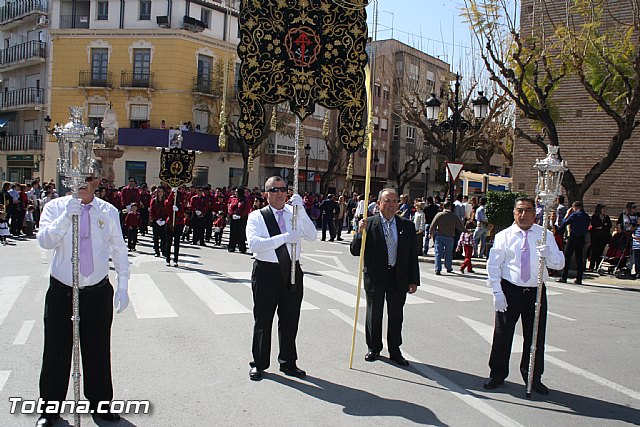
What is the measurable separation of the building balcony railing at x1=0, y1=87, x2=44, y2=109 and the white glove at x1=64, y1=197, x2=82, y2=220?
1673 inches

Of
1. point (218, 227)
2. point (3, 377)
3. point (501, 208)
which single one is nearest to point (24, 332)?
point (3, 377)

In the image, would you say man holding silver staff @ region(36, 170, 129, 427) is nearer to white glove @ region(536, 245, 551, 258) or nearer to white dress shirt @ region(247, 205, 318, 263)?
white dress shirt @ region(247, 205, 318, 263)

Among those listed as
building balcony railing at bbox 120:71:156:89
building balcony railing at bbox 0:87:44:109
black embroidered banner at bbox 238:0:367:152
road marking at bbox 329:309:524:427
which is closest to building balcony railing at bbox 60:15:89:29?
building balcony railing at bbox 120:71:156:89

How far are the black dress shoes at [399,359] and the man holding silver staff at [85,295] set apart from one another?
3.12 m

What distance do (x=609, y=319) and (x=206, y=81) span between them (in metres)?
35.5

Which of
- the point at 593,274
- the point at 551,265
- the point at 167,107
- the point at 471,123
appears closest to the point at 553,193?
the point at 551,265

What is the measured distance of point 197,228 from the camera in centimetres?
2009

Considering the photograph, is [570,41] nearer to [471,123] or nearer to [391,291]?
Answer: [391,291]

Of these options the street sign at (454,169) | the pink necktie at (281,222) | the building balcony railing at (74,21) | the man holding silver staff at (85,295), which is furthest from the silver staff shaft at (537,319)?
the building balcony railing at (74,21)

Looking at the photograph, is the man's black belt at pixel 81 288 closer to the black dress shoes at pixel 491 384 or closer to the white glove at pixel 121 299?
the white glove at pixel 121 299

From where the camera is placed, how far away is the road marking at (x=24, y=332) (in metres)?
7.15

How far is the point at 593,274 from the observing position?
53.1 feet

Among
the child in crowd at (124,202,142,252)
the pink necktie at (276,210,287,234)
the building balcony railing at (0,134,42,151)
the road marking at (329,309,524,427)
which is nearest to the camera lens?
the road marking at (329,309,524,427)

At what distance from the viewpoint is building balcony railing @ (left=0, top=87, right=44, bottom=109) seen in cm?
4266
